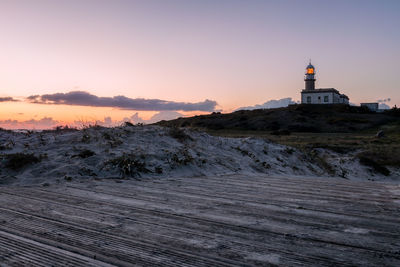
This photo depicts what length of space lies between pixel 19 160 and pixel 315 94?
3246 inches

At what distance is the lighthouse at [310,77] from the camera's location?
87.9m

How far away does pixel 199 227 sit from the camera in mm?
2975

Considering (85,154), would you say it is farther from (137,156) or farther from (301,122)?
(301,122)

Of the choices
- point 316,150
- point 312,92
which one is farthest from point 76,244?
point 312,92

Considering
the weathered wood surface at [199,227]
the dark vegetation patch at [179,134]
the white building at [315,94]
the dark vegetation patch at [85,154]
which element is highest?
the white building at [315,94]

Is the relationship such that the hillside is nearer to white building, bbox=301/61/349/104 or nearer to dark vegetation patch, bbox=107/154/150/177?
white building, bbox=301/61/349/104

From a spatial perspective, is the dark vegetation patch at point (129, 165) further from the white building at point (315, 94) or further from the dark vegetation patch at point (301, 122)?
the white building at point (315, 94)

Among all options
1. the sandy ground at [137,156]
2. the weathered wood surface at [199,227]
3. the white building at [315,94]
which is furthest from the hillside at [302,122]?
the weathered wood surface at [199,227]

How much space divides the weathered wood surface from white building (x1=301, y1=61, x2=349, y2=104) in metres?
80.2

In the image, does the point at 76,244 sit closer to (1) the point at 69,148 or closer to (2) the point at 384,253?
(2) the point at 384,253

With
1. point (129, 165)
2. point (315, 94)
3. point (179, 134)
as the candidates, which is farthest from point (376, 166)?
point (315, 94)

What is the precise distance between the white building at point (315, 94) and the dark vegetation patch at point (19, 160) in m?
80.1

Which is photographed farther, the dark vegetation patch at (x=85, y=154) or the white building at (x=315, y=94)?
the white building at (x=315, y=94)

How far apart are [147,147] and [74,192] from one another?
174 inches
